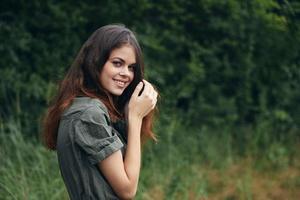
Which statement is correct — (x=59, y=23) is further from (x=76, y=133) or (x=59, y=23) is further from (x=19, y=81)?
(x=76, y=133)

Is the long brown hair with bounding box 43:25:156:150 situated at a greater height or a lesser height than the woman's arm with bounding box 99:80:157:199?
greater

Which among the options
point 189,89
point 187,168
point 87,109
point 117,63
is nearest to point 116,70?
point 117,63

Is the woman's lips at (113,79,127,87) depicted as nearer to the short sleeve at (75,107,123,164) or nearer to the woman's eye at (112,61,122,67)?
the woman's eye at (112,61,122,67)

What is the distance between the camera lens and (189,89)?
331 inches

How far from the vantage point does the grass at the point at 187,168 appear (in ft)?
17.6

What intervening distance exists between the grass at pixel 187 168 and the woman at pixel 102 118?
2076 millimetres

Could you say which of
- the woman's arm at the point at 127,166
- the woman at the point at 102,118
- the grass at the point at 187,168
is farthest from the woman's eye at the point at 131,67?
the grass at the point at 187,168

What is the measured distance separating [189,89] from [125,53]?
211 inches

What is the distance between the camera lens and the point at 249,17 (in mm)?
8602

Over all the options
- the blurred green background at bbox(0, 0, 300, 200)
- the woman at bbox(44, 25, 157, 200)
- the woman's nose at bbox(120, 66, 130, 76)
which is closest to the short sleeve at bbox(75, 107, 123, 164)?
the woman at bbox(44, 25, 157, 200)

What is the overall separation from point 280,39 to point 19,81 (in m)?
3.63

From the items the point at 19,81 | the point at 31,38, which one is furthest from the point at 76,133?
the point at 31,38

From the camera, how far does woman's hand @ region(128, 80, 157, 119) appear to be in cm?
304

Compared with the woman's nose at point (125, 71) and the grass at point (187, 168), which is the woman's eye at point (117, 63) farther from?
the grass at point (187, 168)
